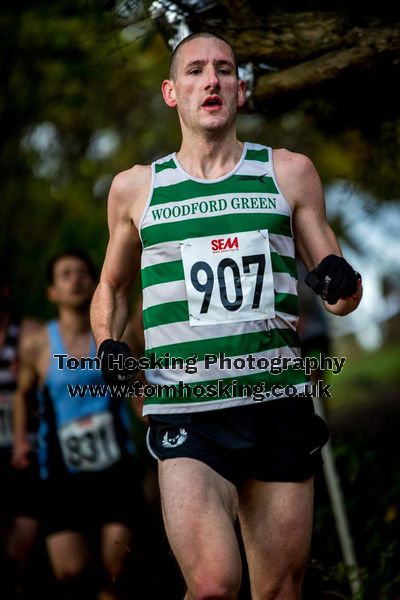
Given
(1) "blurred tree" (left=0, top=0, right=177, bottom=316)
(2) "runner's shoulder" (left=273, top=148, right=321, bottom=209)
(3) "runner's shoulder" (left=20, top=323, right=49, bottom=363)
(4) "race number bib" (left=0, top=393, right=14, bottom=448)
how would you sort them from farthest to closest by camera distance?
(1) "blurred tree" (left=0, top=0, right=177, bottom=316) → (4) "race number bib" (left=0, top=393, right=14, bottom=448) → (3) "runner's shoulder" (left=20, top=323, right=49, bottom=363) → (2) "runner's shoulder" (left=273, top=148, right=321, bottom=209)

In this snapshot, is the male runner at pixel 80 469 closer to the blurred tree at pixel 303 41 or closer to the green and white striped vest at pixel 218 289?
the blurred tree at pixel 303 41

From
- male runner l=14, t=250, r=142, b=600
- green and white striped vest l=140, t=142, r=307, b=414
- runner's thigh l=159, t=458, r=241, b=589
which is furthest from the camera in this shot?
male runner l=14, t=250, r=142, b=600

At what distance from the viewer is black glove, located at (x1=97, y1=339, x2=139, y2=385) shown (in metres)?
3.56

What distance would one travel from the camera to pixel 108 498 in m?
5.79

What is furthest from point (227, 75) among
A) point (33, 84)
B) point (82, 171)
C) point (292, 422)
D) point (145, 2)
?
point (82, 171)

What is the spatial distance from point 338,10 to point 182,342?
2009 mm

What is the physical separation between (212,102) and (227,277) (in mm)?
703

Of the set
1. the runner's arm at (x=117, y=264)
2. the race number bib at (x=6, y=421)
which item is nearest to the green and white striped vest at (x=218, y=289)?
the runner's arm at (x=117, y=264)

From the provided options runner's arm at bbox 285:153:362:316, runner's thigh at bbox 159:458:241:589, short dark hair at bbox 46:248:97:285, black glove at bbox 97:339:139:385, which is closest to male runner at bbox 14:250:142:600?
short dark hair at bbox 46:248:97:285

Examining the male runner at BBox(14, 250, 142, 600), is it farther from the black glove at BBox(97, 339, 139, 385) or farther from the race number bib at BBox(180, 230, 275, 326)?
the race number bib at BBox(180, 230, 275, 326)

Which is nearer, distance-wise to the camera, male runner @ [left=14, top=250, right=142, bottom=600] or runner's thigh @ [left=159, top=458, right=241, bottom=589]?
runner's thigh @ [left=159, top=458, right=241, bottom=589]

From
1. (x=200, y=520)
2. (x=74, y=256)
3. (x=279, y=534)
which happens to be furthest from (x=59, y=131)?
(x=200, y=520)

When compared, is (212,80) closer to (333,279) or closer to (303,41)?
(333,279)

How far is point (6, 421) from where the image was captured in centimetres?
696
